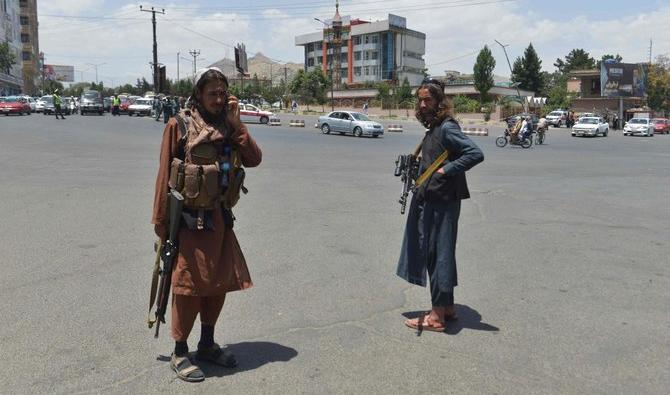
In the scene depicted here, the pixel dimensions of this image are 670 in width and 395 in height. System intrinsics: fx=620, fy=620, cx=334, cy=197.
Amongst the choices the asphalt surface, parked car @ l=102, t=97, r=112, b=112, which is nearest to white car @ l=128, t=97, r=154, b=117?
parked car @ l=102, t=97, r=112, b=112

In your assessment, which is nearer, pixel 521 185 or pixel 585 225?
pixel 585 225

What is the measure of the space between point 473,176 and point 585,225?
615 centimetres

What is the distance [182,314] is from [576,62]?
428 feet

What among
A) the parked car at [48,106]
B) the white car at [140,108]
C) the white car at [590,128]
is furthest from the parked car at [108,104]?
the white car at [590,128]

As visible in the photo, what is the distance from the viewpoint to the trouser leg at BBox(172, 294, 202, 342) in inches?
143

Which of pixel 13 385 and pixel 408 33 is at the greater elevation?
pixel 408 33

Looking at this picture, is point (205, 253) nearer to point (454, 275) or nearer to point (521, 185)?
point (454, 275)

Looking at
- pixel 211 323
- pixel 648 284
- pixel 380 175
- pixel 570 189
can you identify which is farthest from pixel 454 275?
pixel 380 175

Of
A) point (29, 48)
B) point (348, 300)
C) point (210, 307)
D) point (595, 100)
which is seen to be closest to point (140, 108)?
point (348, 300)

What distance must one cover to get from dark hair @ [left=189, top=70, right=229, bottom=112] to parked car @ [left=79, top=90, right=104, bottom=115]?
150ft

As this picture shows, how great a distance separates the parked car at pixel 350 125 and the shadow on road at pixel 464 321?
2800 cm

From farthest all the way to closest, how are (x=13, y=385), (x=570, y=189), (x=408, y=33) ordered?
(x=408, y=33) < (x=570, y=189) < (x=13, y=385)

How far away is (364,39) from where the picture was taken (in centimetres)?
10988

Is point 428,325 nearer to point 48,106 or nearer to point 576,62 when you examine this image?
point 48,106
